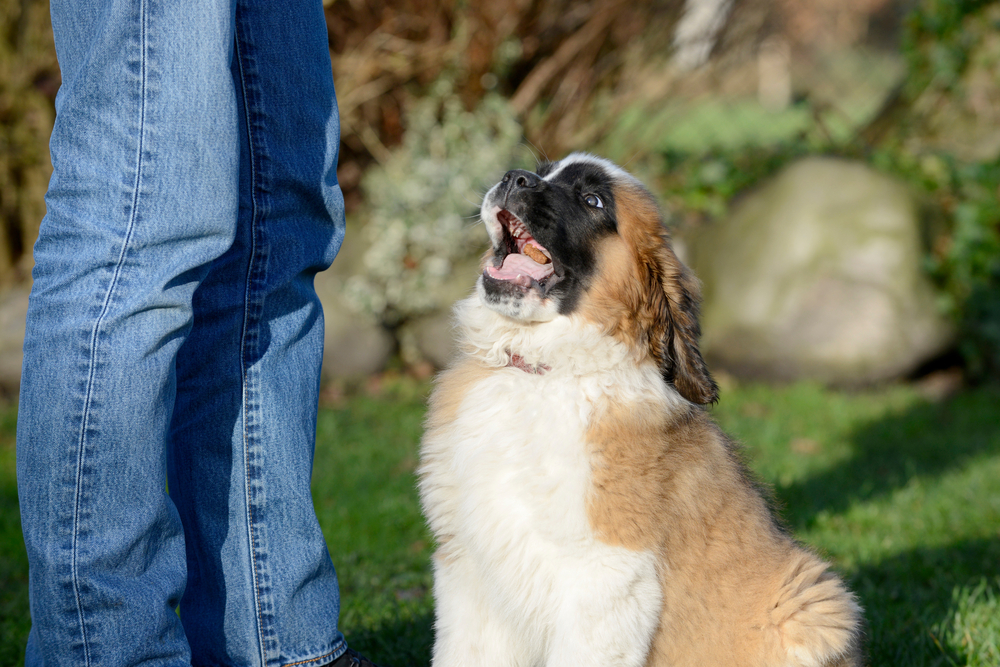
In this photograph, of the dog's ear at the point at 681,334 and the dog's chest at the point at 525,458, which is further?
the dog's ear at the point at 681,334

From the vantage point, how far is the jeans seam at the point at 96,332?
63.1 inches

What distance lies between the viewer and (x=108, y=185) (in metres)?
1.62

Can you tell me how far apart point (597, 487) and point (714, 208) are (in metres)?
5.85

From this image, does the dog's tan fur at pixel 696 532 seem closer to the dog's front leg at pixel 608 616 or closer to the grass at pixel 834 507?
the dog's front leg at pixel 608 616

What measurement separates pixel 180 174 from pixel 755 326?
573 centimetres

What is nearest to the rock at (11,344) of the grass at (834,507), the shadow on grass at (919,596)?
the grass at (834,507)

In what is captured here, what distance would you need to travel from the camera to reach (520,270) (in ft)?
8.30

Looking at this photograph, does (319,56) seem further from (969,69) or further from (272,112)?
(969,69)

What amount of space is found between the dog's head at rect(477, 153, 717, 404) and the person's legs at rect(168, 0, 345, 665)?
628mm

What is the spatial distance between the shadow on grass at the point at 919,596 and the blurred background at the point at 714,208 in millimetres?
854

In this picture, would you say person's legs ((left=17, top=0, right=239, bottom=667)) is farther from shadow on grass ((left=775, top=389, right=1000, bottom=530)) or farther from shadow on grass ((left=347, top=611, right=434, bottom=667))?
shadow on grass ((left=775, top=389, right=1000, bottom=530))

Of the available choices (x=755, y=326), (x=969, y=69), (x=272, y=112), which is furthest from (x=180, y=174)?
(x=969, y=69)

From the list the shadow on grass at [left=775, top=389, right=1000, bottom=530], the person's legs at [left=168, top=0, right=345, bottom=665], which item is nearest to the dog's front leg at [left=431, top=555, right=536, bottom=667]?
the person's legs at [left=168, top=0, right=345, bottom=665]

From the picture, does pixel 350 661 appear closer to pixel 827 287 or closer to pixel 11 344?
pixel 11 344
